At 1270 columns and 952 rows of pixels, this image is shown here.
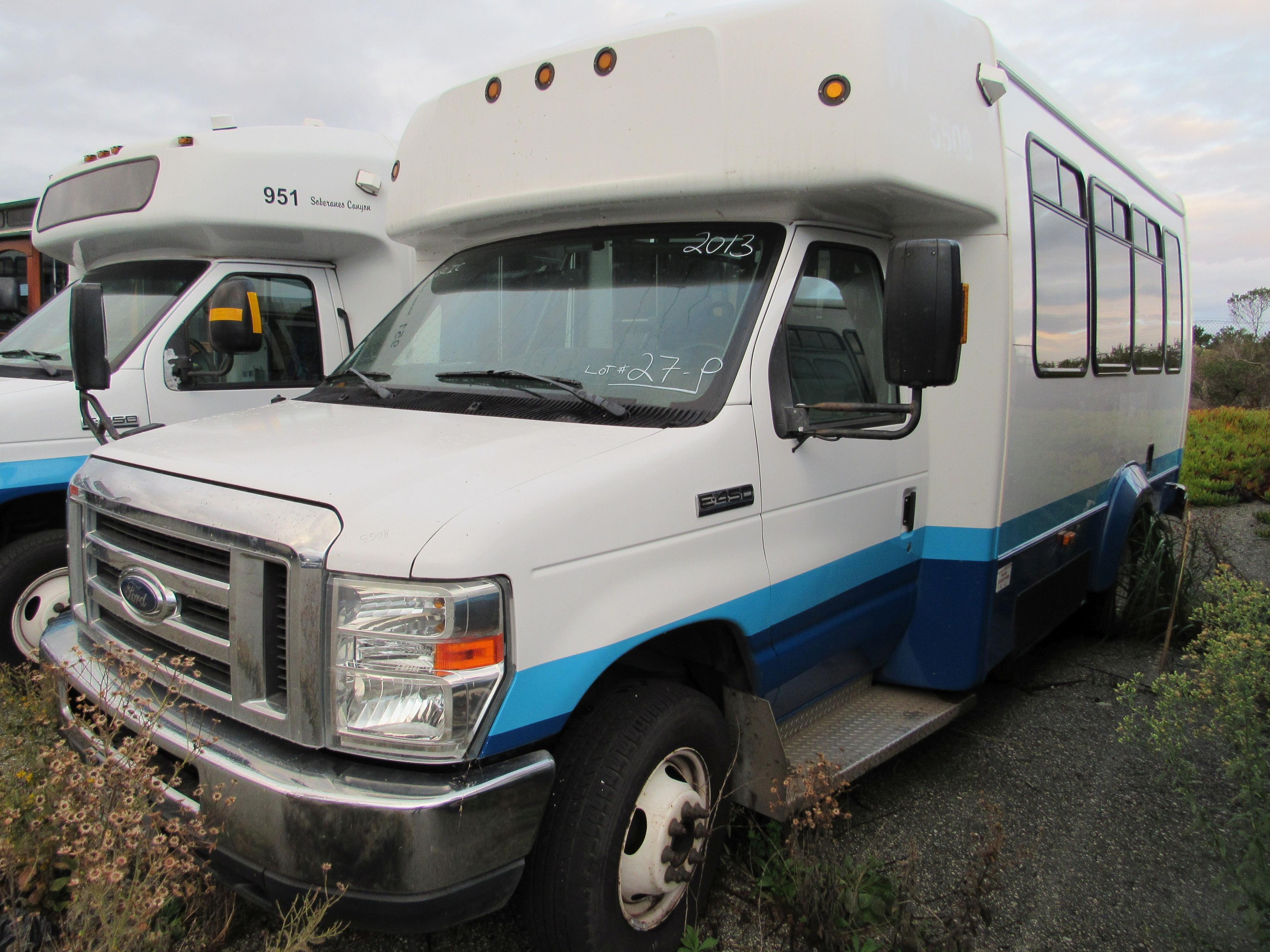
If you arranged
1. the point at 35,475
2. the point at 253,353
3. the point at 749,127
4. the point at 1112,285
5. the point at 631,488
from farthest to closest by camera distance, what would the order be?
the point at 253,353, the point at 1112,285, the point at 35,475, the point at 749,127, the point at 631,488

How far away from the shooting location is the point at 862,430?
3.04 metres

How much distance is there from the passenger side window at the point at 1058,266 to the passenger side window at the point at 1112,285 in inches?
8.5

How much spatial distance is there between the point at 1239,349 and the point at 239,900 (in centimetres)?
2134

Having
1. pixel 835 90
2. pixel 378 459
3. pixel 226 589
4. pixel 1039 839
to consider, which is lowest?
pixel 1039 839

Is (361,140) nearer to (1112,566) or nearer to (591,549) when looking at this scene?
(591,549)

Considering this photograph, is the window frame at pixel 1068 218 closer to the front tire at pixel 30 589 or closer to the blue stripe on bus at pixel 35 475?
the blue stripe on bus at pixel 35 475

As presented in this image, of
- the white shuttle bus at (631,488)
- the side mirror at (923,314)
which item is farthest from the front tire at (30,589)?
the side mirror at (923,314)

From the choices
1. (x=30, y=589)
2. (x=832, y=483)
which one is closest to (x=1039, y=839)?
(x=832, y=483)

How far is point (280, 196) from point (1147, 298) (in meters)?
5.47

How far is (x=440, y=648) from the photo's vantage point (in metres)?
2.07

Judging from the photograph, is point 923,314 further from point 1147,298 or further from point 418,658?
point 1147,298

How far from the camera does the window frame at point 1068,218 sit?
3941 mm

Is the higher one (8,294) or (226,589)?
(8,294)

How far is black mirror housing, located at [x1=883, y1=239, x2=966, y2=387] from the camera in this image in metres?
2.59
